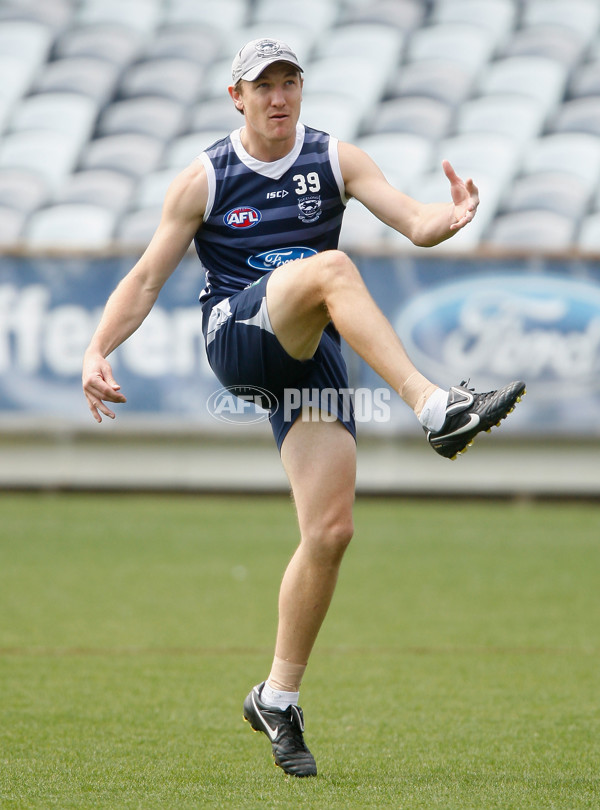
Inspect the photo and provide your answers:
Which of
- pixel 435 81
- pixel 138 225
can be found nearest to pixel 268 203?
pixel 138 225

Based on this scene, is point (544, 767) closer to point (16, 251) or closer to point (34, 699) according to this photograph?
point (34, 699)

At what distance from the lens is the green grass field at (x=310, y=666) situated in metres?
3.42

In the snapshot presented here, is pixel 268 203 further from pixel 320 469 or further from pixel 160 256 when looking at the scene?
pixel 320 469

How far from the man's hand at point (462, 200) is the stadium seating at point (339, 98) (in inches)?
328

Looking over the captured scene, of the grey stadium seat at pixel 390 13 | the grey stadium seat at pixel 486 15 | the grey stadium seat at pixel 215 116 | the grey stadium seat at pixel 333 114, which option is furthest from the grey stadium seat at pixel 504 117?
the grey stadium seat at pixel 215 116

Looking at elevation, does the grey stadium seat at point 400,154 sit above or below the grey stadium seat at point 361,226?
above

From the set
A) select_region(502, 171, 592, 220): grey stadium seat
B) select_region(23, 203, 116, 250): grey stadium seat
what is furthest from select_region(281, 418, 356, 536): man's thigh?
select_region(502, 171, 592, 220): grey stadium seat

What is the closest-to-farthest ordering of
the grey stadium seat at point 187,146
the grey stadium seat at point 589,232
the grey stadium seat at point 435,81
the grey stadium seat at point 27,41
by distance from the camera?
the grey stadium seat at point 589,232 → the grey stadium seat at point 187,146 → the grey stadium seat at point 435,81 → the grey stadium seat at point 27,41

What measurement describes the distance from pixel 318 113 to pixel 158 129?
195 cm

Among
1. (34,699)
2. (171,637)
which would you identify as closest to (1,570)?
(171,637)

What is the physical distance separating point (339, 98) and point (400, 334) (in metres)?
5.02

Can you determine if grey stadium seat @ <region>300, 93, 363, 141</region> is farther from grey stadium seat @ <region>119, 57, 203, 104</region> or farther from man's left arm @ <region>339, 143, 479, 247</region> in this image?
man's left arm @ <region>339, 143, 479, 247</region>

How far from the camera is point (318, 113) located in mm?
14570

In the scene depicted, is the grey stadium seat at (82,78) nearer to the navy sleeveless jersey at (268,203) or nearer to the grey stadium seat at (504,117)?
the grey stadium seat at (504,117)
